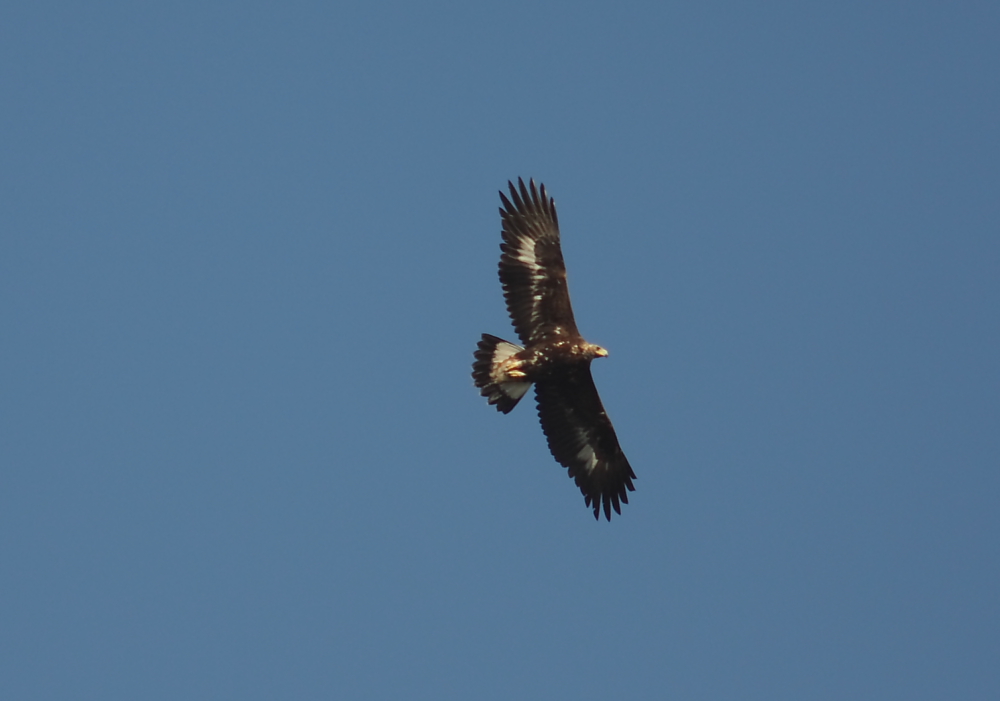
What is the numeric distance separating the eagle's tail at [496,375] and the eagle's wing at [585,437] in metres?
0.52

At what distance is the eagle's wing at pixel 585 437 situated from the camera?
781 inches

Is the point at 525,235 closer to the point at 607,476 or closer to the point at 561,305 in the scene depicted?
the point at 561,305

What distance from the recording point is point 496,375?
1938 cm

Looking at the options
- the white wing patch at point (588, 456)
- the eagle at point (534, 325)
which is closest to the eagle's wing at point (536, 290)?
the eagle at point (534, 325)

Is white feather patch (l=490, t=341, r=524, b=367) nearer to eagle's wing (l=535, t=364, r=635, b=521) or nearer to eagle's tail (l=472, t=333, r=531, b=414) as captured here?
eagle's tail (l=472, t=333, r=531, b=414)

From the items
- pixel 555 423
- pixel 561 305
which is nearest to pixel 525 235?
pixel 561 305

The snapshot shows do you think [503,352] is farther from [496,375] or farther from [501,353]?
[496,375]

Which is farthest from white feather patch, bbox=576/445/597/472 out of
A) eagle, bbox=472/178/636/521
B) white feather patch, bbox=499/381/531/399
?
white feather patch, bbox=499/381/531/399

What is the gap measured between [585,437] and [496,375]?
1.81 m

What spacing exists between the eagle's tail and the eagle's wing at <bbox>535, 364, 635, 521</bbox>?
0.52 m

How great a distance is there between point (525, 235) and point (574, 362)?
182 centimetres

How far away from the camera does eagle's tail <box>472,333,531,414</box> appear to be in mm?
19375

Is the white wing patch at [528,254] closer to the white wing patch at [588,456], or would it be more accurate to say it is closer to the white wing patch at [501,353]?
the white wing patch at [501,353]

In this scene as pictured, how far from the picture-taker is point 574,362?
19.4 meters
